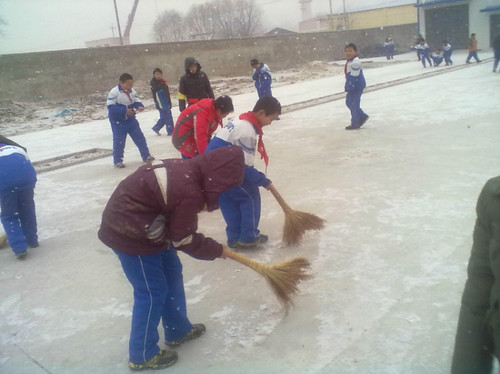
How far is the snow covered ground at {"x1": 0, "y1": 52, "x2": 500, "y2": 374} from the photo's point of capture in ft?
8.31

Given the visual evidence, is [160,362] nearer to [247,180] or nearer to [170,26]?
[247,180]

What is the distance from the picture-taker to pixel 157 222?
2.29 m

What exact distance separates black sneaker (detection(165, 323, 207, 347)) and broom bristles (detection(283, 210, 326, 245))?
1.31 m

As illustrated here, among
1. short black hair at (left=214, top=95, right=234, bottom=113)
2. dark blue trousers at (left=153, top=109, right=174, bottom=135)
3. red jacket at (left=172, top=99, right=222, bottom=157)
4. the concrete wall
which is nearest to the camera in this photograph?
short black hair at (left=214, top=95, right=234, bottom=113)

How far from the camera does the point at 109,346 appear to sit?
2777 mm

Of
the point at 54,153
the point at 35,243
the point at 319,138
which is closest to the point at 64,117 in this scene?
the point at 54,153

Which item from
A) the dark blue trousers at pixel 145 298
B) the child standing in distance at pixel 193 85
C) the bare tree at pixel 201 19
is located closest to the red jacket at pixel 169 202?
the dark blue trousers at pixel 145 298

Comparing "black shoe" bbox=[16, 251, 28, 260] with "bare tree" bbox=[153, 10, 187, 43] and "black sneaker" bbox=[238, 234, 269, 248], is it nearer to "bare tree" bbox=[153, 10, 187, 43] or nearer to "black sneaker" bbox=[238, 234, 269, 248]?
"black sneaker" bbox=[238, 234, 269, 248]

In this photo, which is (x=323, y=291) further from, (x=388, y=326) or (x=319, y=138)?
(x=319, y=138)

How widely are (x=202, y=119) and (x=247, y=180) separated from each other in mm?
1180

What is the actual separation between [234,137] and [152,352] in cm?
185

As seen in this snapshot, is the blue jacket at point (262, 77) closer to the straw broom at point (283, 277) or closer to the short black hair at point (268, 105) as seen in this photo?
the short black hair at point (268, 105)

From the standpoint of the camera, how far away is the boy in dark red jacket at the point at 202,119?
4.49 meters

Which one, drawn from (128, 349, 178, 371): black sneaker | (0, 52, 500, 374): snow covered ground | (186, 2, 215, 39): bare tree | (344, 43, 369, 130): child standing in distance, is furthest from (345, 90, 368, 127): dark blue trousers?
(186, 2, 215, 39): bare tree
